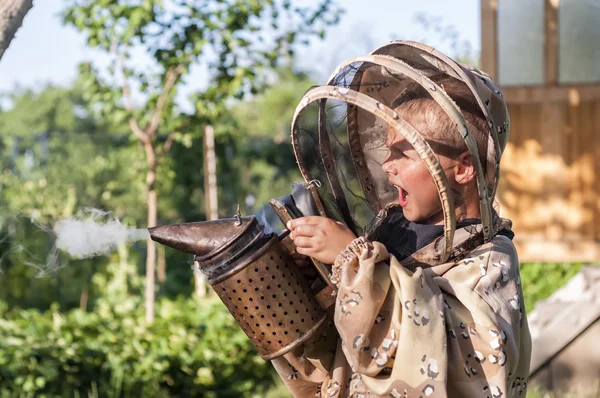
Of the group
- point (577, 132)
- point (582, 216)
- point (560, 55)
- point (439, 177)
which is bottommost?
point (582, 216)

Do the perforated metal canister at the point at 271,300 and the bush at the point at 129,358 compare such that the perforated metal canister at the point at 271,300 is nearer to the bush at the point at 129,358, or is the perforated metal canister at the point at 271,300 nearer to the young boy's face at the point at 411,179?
the young boy's face at the point at 411,179

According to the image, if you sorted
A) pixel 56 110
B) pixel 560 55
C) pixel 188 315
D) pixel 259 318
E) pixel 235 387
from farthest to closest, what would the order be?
1. pixel 56 110
2. pixel 188 315
3. pixel 560 55
4. pixel 235 387
5. pixel 259 318

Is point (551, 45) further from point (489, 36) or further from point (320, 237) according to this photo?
point (320, 237)

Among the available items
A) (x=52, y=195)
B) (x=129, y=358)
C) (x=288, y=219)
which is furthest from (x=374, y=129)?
(x=52, y=195)

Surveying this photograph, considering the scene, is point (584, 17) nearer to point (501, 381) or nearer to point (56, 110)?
point (501, 381)

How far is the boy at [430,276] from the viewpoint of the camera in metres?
1.59

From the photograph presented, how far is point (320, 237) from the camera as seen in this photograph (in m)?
1.73

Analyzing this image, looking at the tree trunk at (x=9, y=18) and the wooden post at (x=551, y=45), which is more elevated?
the tree trunk at (x=9, y=18)

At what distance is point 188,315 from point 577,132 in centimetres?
331

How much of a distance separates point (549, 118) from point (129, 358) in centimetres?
345

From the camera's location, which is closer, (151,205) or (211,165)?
(151,205)

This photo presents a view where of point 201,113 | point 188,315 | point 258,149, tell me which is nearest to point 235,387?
point 188,315

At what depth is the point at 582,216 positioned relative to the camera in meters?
5.95

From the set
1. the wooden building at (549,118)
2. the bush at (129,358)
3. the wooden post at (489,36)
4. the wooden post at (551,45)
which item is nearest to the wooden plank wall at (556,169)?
the wooden building at (549,118)
